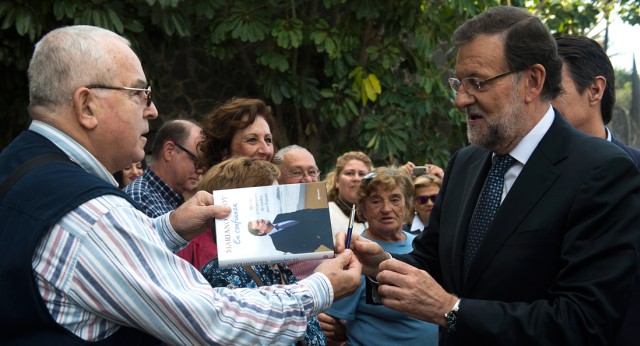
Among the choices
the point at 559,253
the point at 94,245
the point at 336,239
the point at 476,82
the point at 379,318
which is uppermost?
the point at 476,82

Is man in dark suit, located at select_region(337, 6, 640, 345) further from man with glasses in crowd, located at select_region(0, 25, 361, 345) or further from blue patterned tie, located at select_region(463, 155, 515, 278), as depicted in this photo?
man with glasses in crowd, located at select_region(0, 25, 361, 345)

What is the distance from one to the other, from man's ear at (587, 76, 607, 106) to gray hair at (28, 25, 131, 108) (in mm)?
2188

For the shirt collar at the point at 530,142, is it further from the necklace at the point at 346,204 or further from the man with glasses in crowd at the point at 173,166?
the necklace at the point at 346,204

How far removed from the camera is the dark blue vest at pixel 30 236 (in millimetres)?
2109

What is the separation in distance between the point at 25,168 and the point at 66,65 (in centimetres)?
36

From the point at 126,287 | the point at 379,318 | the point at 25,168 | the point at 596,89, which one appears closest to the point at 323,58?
the point at 379,318

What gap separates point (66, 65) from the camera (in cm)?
240

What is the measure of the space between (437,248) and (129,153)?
4.37 ft

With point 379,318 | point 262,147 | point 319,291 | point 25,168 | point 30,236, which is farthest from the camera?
point 262,147

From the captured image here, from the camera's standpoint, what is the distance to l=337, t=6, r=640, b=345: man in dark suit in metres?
2.44

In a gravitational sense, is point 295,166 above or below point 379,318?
above

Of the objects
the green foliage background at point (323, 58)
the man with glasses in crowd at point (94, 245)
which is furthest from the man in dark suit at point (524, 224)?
the green foliage background at point (323, 58)

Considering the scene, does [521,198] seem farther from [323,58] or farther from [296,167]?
[323,58]

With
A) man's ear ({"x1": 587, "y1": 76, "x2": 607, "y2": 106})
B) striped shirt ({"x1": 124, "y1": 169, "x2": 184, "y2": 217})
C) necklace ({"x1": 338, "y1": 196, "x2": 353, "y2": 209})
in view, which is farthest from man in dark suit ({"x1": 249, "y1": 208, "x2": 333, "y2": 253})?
necklace ({"x1": 338, "y1": 196, "x2": 353, "y2": 209})
